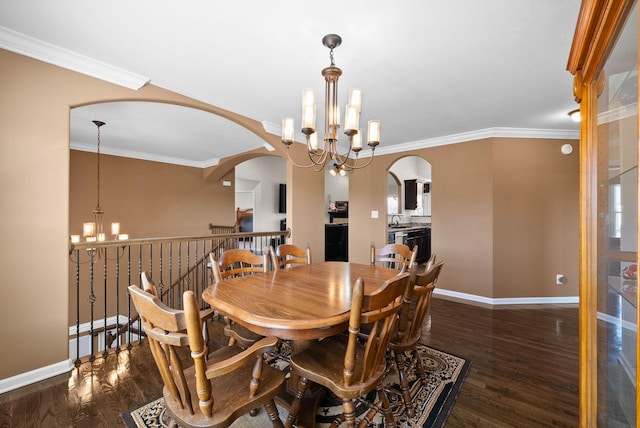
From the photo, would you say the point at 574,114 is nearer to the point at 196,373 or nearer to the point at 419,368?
the point at 419,368

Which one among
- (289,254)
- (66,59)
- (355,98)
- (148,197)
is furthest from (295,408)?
(148,197)

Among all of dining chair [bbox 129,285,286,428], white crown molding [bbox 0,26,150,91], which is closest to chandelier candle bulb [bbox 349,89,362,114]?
dining chair [bbox 129,285,286,428]

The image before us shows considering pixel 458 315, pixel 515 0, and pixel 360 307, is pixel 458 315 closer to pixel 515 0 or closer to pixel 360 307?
pixel 360 307

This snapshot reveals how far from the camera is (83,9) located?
5.38ft

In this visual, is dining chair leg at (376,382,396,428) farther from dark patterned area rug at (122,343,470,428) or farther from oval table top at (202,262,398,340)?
oval table top at (202,262,398,340)

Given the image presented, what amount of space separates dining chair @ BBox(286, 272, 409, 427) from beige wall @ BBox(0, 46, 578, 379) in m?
1.99

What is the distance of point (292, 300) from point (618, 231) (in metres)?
1.43

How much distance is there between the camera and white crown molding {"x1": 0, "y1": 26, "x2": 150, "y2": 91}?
1853mm

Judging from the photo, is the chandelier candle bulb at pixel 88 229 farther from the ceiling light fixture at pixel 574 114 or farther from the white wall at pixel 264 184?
the ceiling light fixture at pixel 574 114

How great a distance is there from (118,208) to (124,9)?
173 inches

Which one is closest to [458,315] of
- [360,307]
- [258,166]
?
[360,307]

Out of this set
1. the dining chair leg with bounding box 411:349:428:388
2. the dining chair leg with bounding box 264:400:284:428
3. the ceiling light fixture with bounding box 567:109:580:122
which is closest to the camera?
the dining chair leg with bounding box 264:400:284:428

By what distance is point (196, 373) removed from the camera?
3.13 ft

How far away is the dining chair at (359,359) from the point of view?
1129 millimetres
